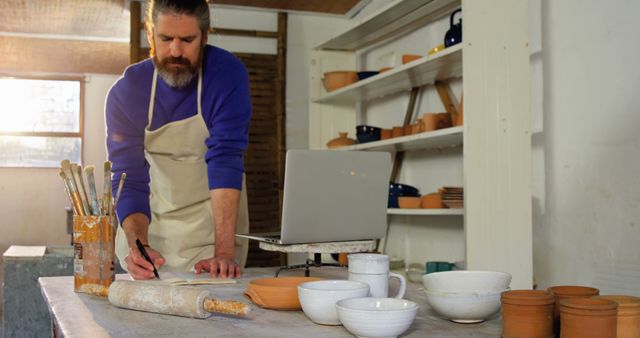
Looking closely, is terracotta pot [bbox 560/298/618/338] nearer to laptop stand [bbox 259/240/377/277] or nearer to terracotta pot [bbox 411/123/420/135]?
laptop stand [bbox 259/240/377/277]

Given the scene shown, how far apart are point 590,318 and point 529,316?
0.11 m

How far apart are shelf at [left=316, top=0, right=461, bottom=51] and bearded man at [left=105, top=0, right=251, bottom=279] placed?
1.77 metres

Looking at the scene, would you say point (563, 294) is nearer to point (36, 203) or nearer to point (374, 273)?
point (374, 273)

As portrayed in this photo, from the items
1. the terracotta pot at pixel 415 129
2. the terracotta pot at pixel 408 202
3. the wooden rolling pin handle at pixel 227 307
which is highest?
the terracotta pot at pixel 415 129

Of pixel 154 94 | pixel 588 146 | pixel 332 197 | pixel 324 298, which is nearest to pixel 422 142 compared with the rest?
pixel 588 146

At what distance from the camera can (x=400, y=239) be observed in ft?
14.7

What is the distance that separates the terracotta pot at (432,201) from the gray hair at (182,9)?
68.3 inches

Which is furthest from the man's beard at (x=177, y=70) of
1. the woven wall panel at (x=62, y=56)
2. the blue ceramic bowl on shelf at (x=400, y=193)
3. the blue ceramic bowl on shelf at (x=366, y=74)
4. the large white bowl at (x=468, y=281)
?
the woven wall panel at (x=62, y=56)

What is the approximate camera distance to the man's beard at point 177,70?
220 cm

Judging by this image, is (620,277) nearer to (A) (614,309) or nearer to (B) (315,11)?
(A) (614,309)

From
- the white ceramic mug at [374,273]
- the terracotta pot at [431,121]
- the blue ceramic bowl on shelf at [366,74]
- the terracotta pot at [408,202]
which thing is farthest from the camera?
the blue ceramic bowl on shelf at [366,74]

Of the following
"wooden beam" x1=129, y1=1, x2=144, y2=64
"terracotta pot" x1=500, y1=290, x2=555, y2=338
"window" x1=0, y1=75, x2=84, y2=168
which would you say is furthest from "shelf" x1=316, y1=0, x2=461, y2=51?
"window" x1=0, y1=75, x2=84, y2=168

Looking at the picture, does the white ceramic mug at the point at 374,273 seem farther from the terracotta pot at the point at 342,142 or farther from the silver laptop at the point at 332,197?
the terracotta pot at the point at 342,142

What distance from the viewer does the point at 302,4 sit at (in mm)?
4938
